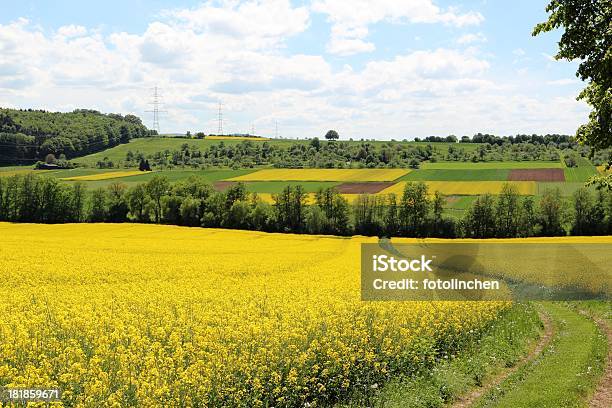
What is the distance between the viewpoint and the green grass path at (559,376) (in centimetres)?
1293

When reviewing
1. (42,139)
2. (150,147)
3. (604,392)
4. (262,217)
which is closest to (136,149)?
(150,147)

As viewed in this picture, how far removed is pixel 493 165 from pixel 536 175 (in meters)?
23.7

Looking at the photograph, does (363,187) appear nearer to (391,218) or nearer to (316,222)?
(391,218)

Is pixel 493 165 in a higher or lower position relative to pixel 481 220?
higher

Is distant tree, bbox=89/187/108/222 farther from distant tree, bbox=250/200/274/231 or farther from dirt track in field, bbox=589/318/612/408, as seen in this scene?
dirt track in field, bbox=589/318/612/408

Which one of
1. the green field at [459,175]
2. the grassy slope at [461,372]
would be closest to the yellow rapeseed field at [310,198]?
the green field at [459,175]

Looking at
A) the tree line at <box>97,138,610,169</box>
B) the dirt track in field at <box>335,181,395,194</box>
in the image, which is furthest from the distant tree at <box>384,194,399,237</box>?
the tree line at <box>97,138,610,169</box>

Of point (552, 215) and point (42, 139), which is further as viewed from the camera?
point (42, 139)

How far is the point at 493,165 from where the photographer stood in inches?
5207

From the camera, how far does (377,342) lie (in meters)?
16.0

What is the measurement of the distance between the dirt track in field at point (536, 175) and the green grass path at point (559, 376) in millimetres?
90005

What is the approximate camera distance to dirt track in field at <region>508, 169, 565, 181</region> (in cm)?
10369

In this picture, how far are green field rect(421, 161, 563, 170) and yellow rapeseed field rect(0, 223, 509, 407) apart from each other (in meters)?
111

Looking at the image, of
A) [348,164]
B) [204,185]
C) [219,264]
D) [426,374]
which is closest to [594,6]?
[426,374]
